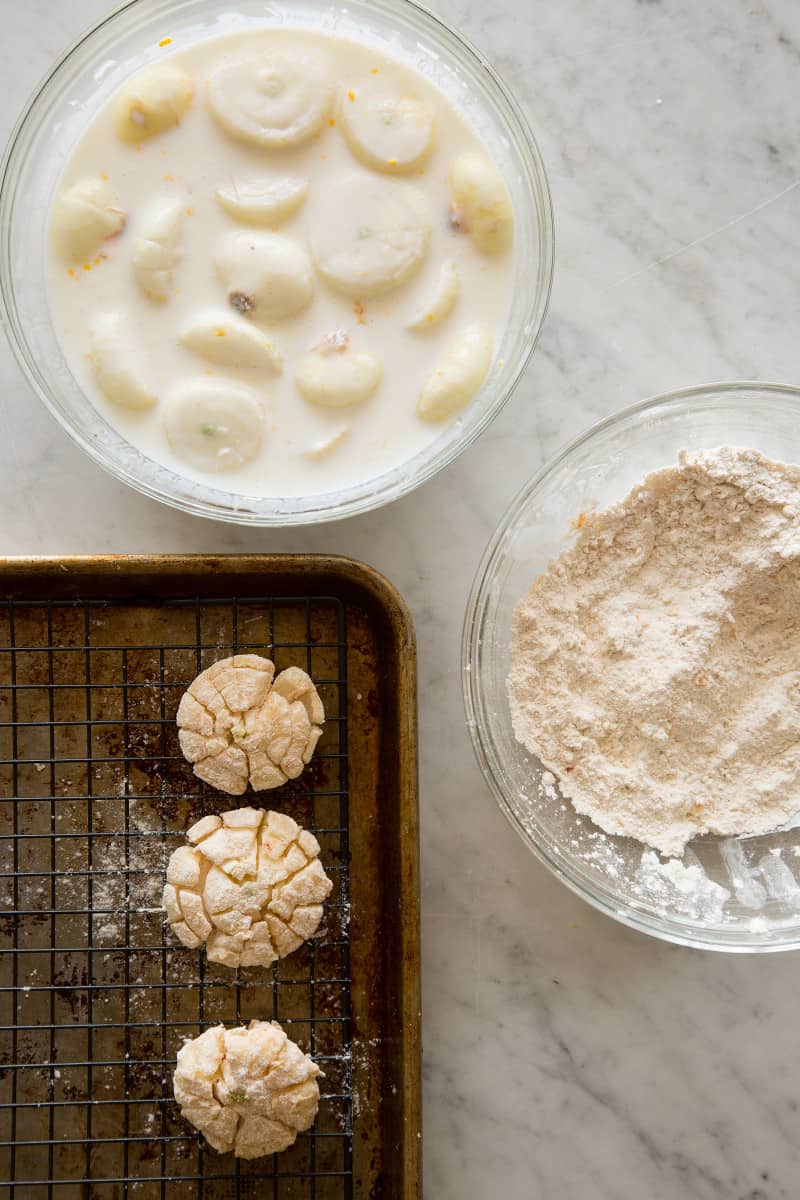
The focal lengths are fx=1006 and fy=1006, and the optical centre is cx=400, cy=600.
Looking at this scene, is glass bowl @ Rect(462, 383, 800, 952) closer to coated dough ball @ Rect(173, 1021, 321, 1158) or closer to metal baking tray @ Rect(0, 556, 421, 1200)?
metal baking tray @ Rect(0, 556, 421, 1200)

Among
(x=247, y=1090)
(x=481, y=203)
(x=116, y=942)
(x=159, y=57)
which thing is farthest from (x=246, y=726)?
(x=159, y=57)

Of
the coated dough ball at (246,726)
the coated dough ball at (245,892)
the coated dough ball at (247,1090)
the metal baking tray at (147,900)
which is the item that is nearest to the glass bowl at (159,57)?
the metal baking tray at (147,900)

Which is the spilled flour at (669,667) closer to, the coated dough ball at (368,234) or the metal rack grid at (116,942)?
the metal rack grid at (116,942)

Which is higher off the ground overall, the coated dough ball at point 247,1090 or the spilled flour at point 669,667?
the spilled flour at point 669,667

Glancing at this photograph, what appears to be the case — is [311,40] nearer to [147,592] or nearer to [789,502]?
[147,592]

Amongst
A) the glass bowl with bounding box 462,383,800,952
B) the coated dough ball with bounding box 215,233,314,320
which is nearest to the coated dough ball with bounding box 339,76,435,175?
the coated dough ball with bounding box 215,233,314,320

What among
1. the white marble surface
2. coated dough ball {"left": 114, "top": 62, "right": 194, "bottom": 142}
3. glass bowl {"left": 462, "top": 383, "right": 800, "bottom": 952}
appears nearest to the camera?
coated dough ball {"left": 114, "top": 62, "right": 194, "bottom": 142}

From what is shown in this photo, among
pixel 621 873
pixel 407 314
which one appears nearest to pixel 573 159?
pixel 407 314
